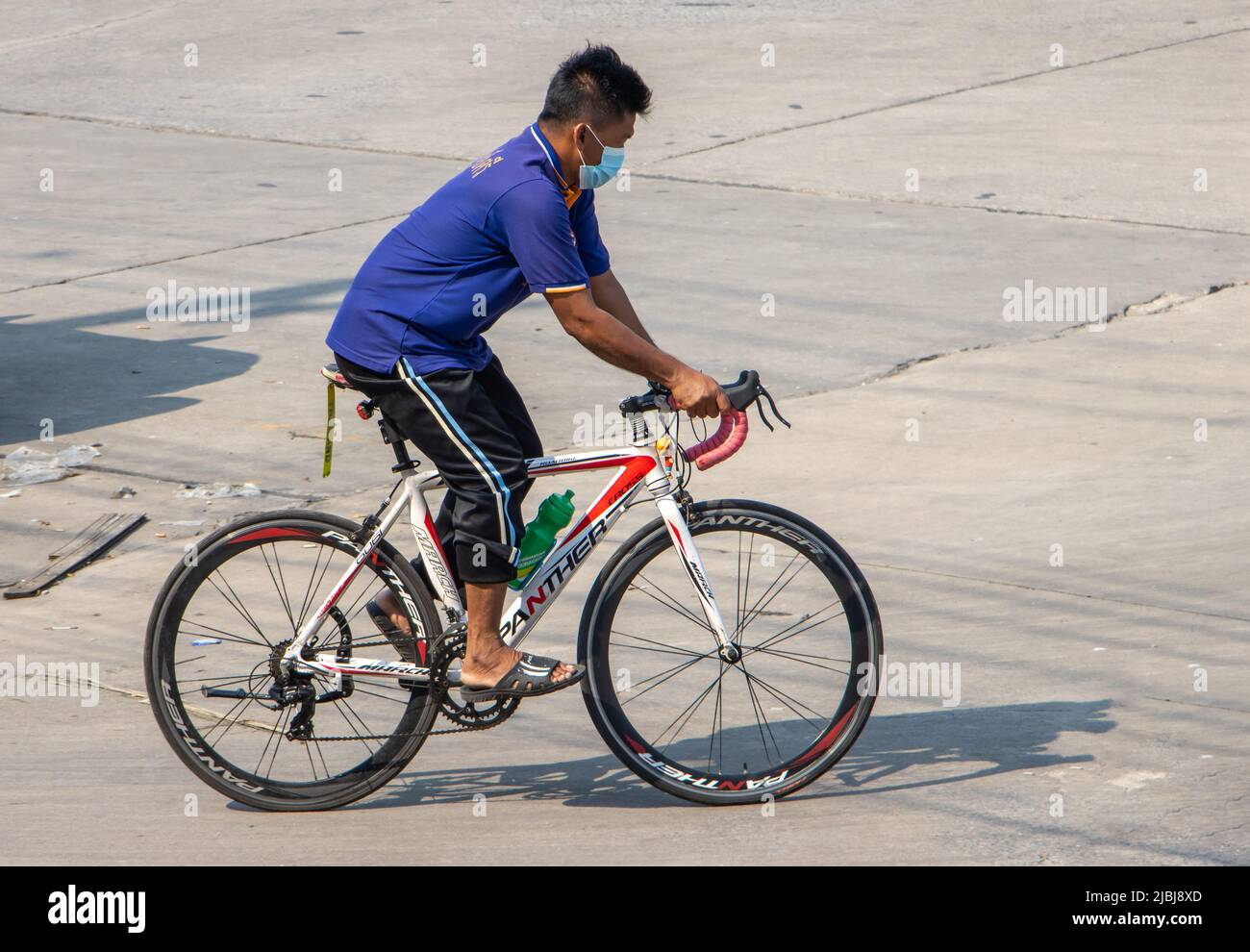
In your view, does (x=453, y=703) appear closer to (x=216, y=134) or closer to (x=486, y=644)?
(x=486, y=644)

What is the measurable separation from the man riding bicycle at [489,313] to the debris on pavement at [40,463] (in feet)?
12.0

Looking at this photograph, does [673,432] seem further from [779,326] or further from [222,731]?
[779,326]

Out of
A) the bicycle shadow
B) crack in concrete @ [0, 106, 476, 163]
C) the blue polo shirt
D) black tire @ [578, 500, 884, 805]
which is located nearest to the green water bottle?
black tire @ [578, 500, 884, 805]

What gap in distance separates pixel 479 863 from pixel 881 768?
4.03ft

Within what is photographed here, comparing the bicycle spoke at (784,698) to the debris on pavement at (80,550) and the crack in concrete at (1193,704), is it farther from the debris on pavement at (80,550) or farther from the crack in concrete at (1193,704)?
the debris on pavement at (80,550)

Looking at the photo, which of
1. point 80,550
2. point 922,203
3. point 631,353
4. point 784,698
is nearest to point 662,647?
point 784,698

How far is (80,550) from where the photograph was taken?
22.9 ft

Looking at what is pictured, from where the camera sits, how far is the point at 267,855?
14.7ft

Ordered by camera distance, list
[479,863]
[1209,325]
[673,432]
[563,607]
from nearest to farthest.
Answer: [479,863], [673,432], [563,607], [1209,325]

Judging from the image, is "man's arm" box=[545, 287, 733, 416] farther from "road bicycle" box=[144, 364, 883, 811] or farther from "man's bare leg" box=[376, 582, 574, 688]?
"man's bare leg" box=[376, 582, 574, 688]

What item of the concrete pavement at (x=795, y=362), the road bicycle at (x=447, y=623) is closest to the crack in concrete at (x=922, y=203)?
the concrete pavement at (x=795, y=362)

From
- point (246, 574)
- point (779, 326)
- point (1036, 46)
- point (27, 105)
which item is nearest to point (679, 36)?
point (1036, 46)

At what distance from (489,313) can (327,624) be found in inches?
38.6

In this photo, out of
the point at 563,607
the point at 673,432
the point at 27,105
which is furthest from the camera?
the point at 27,105
